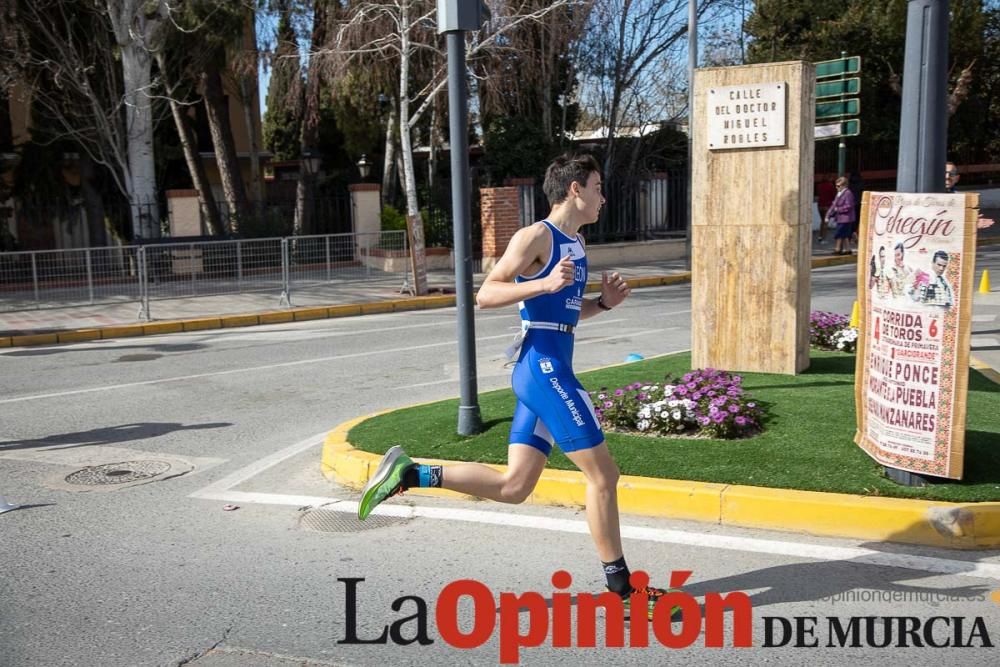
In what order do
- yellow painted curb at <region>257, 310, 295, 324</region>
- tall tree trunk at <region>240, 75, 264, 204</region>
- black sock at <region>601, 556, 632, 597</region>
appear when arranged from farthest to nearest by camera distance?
tall tree trunk at <region>240, 75, 264, 204</region>, yellow painted curb at <region>257, 310, 295, 324</region>, black sock at <region>601, 556, 632, 597</region>

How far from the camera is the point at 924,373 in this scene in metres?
5.39

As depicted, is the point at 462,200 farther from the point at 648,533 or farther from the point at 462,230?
the point at 648,533

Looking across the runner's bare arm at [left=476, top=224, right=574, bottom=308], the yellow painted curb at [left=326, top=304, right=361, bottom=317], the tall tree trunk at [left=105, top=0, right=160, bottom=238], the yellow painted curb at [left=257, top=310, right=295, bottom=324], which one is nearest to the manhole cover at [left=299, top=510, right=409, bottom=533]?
the runner's bare arm at [left=476, top=224, right=574, bottom=308]

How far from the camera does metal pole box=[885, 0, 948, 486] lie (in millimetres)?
5617

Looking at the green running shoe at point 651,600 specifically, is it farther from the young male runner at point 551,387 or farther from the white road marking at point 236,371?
the white road marking at point 236,371

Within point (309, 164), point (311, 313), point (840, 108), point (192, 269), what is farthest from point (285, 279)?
point (840, 108)

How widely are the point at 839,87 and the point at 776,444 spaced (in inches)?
571

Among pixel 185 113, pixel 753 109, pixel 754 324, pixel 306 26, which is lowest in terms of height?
pixel 754 324

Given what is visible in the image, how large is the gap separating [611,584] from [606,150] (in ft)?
79.0

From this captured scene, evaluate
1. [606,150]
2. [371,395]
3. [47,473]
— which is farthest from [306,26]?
[47,473]

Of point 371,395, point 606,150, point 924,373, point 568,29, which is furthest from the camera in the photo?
point 606,150

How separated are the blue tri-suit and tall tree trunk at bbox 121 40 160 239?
1904 cm

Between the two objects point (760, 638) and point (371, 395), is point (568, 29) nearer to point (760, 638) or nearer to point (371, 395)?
point (371, 395)

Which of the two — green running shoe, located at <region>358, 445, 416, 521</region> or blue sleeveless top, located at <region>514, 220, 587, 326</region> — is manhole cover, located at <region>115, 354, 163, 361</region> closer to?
green running shoe, located at <region>358, 445, 416, 521</region>
